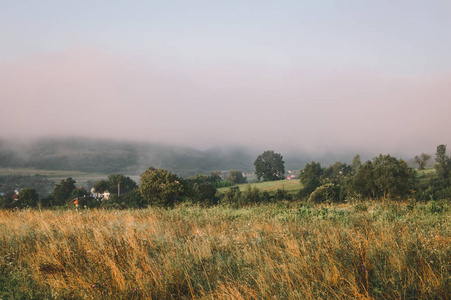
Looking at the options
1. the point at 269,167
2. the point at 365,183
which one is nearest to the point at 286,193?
the point at 365,183

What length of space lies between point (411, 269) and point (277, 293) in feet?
6.53

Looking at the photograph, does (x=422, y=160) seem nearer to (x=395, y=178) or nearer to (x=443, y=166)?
(x=443, y=166)

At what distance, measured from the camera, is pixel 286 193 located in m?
79.9

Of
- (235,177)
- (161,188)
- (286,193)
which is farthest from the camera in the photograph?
(235,177)

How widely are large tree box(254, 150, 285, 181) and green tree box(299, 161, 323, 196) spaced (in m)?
37.0

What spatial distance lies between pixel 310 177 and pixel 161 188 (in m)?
79.6

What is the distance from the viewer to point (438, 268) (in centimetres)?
425

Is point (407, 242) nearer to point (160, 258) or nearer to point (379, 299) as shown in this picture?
point (379, 299)

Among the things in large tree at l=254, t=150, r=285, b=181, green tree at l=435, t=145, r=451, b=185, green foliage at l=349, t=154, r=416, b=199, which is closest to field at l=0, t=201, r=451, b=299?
green foliage at l=349, t=154, r=416, b=199

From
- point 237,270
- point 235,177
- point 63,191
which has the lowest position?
point 235,177

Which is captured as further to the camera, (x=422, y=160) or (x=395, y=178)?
(x=422, y=160)

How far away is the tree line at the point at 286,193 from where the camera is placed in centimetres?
2653

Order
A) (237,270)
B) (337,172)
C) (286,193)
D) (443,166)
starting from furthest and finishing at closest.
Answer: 1. (337,172)
2. (443,166)
3. (286,193)
4. (237,270)

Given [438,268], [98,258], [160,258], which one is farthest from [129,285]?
[438,268]
